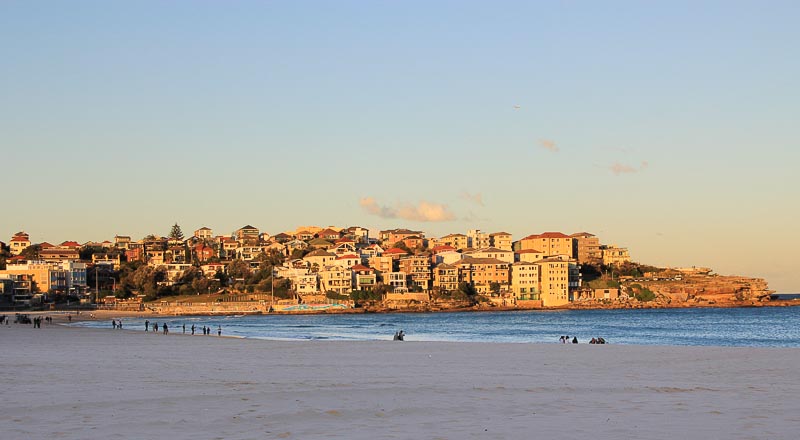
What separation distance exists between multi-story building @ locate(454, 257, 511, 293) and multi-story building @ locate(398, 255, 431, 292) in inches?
217

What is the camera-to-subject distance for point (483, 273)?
559 feet

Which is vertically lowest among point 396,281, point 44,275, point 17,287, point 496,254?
point 17,287

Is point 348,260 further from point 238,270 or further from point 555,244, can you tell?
point 555,244

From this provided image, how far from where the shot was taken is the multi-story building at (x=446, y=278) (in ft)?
543

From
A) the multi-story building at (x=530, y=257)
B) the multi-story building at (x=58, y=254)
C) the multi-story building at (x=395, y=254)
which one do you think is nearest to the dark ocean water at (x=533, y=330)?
the multi-story building at (x=395, y=254)

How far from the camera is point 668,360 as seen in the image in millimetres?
27031

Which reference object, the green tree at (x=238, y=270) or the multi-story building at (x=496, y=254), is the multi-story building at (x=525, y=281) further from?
the green tree at (x=238, y=270)

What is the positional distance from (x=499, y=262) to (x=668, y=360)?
5794 inches

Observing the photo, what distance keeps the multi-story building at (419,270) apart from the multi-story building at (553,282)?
19990mm

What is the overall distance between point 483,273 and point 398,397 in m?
155

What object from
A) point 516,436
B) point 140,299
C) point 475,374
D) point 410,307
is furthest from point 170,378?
point 140,299

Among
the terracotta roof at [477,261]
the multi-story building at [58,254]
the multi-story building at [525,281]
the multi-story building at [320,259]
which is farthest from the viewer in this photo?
the multi-story building at [58,254]

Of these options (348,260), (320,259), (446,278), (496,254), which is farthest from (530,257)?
(320,259)

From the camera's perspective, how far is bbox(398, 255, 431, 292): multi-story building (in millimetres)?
166675
